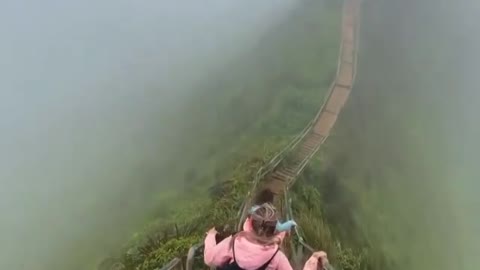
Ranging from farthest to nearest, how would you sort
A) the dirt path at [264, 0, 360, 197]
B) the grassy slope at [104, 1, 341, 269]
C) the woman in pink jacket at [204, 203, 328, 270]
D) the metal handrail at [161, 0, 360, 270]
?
the dirt path at [264, 0, 360, 197] < the grassy slope at [104, 1, 341, 269] < the metal handrail at [161, 0, 360, 270] < the woman in pink jacket at [204, 203, 328, 270]

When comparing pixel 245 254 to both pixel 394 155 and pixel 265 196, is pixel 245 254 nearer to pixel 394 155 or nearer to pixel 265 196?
pixel 265 196

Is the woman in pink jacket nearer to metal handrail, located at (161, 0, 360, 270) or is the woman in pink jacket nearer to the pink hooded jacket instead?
the pink hooded jacket

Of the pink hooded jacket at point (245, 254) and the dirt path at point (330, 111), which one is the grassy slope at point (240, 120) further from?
the pink hooded jacket at point (245, 254)

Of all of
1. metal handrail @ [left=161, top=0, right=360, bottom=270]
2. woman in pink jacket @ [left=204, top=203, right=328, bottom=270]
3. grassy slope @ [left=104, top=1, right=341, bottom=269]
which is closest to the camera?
woman in pink jacket @ [left=204, top=203, right=328, bottom=270]

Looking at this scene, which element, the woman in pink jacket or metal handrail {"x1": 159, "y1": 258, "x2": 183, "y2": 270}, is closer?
the woman in pink jacket

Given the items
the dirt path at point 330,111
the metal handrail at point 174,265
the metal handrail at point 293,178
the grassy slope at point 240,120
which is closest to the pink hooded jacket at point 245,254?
the metal handrail at point 293,178

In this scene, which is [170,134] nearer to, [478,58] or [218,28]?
[218,28]

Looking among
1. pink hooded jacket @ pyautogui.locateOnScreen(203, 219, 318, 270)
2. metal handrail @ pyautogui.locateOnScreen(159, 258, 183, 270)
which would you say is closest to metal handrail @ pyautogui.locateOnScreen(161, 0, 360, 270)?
metal handrail @ pyautogui.locateOnScreen(159, 258, 183, 270)

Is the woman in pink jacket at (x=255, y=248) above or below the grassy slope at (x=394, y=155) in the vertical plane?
above
